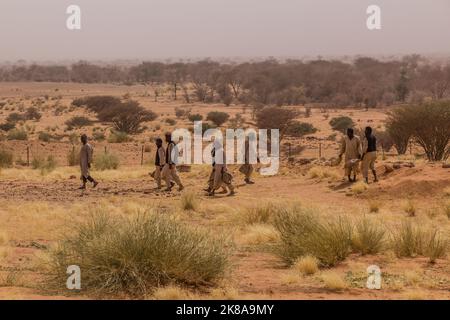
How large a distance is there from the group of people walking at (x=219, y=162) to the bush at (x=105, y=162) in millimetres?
7720

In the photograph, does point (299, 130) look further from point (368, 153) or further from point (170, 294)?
point (170, 294)

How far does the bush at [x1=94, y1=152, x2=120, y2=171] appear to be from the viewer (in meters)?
30.0

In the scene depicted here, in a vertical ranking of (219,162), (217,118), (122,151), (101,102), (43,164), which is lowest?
(122,151)

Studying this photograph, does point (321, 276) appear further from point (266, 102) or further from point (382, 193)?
point (266, 102)

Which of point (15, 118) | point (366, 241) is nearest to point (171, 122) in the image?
point (15, 118)

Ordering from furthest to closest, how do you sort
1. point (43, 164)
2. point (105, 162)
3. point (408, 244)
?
1. point (43, 164)
2. point (105, 162)
3. point (408, 244)

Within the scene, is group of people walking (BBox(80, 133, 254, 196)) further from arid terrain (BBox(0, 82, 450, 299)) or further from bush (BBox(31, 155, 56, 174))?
bush (BBox(31, 155, 56, 174))

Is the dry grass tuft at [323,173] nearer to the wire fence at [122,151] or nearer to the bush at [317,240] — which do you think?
the wire fence at [122,151]

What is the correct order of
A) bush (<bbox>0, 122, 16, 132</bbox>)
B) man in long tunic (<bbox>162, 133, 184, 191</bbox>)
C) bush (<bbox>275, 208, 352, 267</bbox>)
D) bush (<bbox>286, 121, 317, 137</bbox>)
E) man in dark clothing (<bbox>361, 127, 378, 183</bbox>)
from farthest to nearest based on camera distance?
bush (<bbox>0, 122, 16, 132</bbox>) < bush (<bbox>286, 121, 317, 137</bbox>) < man in long tunic (<bbox>162, 133, 184, 191</bbox>) < man in dark clothing (<bbox>361, 127, 378, 183</bbox>) < bush (<bbox>275, 208, 352, 267</bbox>)

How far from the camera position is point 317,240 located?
11.8 meters

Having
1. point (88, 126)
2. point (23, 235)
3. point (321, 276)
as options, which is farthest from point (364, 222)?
point (88, 126)

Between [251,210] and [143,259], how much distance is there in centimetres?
720

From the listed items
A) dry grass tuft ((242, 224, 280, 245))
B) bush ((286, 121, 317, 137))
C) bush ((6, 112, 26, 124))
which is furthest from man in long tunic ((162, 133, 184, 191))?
bush ((6, 112, 26, 124))
